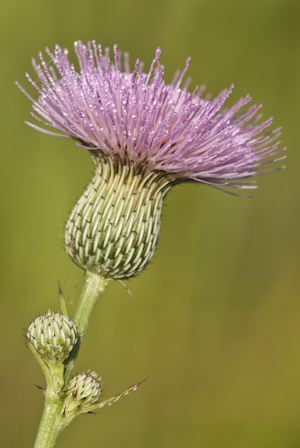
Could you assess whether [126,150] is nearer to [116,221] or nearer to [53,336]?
[116,221]

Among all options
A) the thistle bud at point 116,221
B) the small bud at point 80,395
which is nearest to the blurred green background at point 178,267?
the thistle bud at point 116,221

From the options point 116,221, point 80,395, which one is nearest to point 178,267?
point 116,221

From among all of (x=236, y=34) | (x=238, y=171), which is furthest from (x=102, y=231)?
(x=236, y=34)

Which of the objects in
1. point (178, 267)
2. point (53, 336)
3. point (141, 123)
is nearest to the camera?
point (53, 336)

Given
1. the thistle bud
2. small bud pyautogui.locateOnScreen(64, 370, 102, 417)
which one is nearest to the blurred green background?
the thistle bud

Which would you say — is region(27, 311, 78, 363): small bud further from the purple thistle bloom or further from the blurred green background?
the blurred green background

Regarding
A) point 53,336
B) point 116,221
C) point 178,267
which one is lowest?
point 53,336

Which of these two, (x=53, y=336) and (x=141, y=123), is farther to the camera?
(x=141, y=123)
